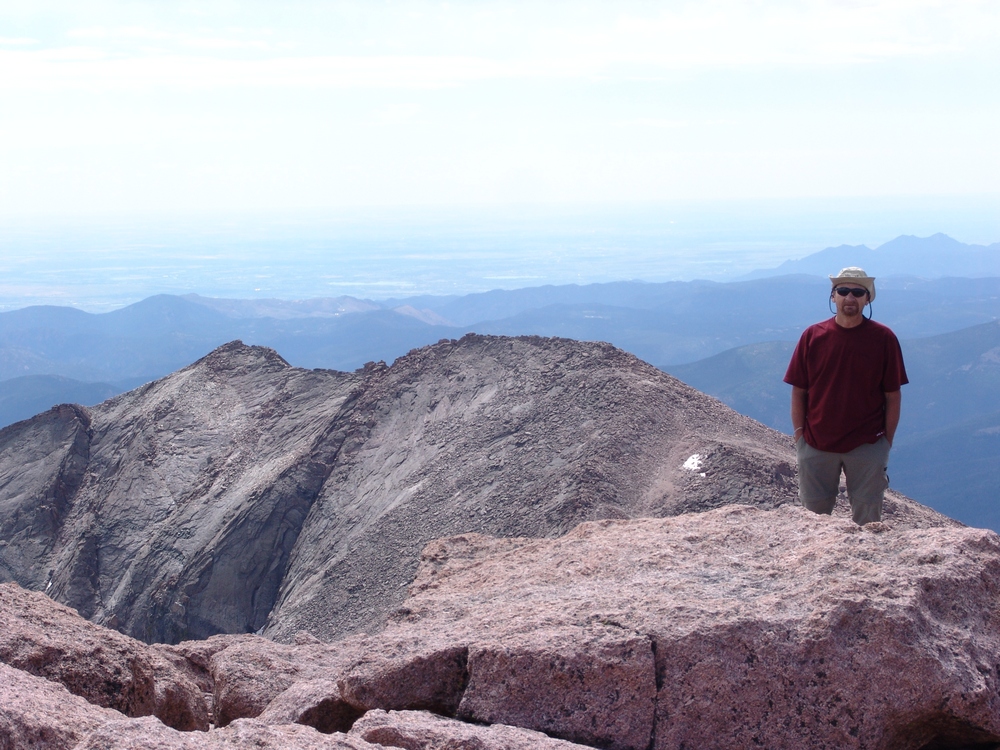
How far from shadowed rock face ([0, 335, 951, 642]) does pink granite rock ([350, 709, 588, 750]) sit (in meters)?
9.33

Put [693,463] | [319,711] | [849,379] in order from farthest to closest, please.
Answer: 1. [693,463]
2. [849,379]
3. [319,711]

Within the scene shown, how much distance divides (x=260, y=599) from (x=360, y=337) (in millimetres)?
106816

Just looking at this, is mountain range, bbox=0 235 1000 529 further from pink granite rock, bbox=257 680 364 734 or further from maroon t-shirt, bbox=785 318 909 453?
pink granite rock, bbox=257 680 364 734

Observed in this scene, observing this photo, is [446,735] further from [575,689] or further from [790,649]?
[790,649]

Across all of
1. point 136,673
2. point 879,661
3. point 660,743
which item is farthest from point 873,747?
point 136,673

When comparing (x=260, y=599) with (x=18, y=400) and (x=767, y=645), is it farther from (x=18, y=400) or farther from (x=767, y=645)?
(x=18, y=400)

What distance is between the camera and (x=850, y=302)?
5.93m

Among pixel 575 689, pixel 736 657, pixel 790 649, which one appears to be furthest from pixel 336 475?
pixel 790 649

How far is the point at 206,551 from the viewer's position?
60.1 feet

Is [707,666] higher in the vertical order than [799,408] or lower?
lower

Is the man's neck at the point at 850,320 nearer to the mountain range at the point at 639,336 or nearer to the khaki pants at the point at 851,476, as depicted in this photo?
the khaki pants at the point at 851,476

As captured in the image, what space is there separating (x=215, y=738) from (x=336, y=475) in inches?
628

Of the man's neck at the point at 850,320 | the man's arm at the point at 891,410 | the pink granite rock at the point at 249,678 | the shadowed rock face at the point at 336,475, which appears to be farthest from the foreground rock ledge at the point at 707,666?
the shadowed rock face at the point at 336,475

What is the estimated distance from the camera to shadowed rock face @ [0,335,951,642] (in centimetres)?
1433
